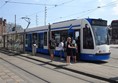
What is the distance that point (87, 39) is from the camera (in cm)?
1878

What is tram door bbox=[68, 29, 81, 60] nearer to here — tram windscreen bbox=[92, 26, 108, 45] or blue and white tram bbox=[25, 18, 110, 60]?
blue and white tram bbox=[25, 18, 110, 60]

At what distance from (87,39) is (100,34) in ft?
3.37

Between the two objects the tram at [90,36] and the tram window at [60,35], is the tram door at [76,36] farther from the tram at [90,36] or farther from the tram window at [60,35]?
the tram window at [60,35]

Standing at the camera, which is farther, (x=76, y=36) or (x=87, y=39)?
(x=76, y=36)

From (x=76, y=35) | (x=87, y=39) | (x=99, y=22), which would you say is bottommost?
(x=87, y=39)

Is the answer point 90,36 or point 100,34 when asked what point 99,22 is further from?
point 90,36

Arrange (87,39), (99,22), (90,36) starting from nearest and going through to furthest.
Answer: (90,36)
(87,39)
(99,22)

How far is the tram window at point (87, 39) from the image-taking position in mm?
18531

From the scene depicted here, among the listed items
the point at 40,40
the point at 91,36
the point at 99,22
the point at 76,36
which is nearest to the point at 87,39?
the point at 91,36

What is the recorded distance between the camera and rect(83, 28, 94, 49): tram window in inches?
730

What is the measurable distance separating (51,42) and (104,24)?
4.26 metres

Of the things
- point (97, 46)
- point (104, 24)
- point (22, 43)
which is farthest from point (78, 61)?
point (22, 43)

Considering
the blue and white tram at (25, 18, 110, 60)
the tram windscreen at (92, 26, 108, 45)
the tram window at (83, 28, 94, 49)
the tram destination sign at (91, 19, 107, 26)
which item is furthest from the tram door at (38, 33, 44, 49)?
the tram windscreen at (92, 26, 108, 45)

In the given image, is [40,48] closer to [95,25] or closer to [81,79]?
[95,25]
